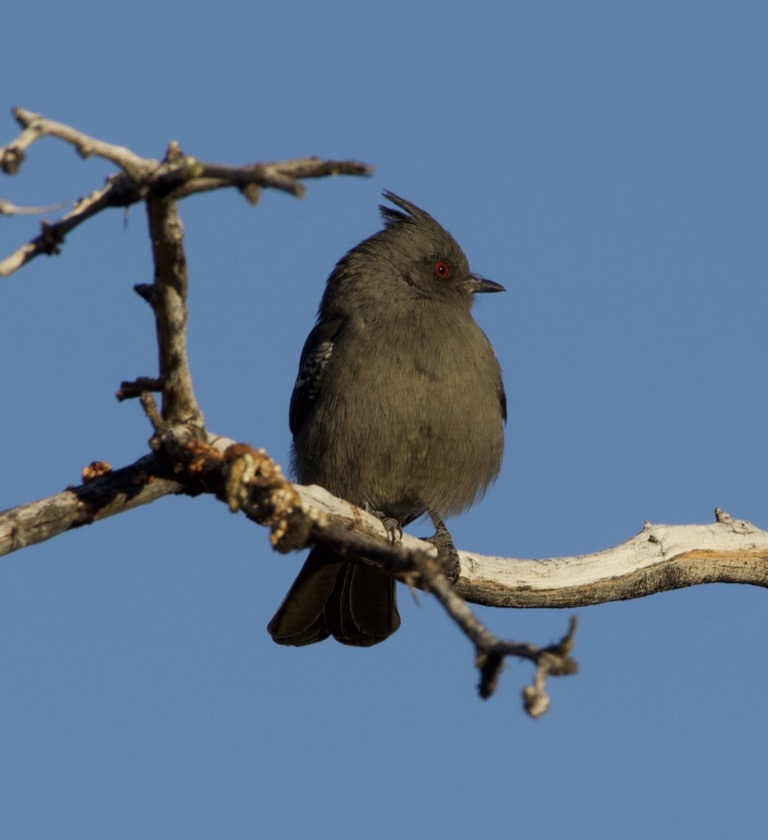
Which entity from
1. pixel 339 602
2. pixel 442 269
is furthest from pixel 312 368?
pixel 339 602

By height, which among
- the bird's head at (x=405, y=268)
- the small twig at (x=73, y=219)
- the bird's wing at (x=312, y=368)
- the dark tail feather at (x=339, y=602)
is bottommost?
the dark tail feather at (x=339, y=602)

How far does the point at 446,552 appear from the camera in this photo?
758 cm

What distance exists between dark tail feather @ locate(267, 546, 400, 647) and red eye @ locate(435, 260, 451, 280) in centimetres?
252

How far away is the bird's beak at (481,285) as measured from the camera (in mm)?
9664

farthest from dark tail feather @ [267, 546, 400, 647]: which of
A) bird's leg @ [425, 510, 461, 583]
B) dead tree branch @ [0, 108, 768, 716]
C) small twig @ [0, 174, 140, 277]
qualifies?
small twig @ [0, 174, 140, 277]

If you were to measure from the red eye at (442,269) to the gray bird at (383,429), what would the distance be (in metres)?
0.43

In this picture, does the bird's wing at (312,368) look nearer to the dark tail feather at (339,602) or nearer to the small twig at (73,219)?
the dark tail feather at (339,602)

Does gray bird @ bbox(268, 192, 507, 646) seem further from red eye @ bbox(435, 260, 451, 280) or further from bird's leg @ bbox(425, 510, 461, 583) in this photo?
red eye @ bbox(435, 260, 451, 280)

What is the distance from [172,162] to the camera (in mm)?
4758

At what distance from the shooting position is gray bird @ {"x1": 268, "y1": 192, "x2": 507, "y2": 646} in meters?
8.28

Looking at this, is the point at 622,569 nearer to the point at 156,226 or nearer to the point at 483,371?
the point at 483,371

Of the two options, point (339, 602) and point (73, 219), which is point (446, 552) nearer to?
point (339, 602)

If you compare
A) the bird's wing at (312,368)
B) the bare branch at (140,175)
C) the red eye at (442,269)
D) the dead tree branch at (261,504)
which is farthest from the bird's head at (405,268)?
the bare branch at (140,175)

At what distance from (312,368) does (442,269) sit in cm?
147
